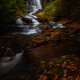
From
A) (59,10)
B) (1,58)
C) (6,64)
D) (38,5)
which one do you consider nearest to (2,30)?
(1,58)

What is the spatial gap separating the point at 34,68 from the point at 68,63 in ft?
6.17

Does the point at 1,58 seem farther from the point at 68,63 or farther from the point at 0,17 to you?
the point at 0,17

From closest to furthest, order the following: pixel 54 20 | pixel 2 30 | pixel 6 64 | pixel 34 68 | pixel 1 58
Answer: pixel 34 68 → pixel 6 64 → pixel 1 58 → pixel 2 30 → pixel 54 20

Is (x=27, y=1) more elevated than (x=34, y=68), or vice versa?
(x=27, y=1)

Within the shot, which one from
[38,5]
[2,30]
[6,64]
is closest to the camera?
[6,64]

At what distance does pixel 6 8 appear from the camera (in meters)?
7.96

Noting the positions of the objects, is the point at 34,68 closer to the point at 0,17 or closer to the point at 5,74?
the point at 5,74

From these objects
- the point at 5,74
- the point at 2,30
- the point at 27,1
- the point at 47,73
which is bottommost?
the point at 5,74

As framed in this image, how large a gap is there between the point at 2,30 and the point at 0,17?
2.77 meters

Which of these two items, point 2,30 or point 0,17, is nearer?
point 0,17

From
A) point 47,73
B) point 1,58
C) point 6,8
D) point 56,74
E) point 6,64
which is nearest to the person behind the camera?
Answer: point 56,74

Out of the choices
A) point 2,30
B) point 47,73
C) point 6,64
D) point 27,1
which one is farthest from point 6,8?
point 27,1

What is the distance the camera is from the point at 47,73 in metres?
2.21

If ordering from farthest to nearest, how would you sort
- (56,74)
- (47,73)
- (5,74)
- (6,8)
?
(6,8)
(5,74)
(47,73)
(56,74)
